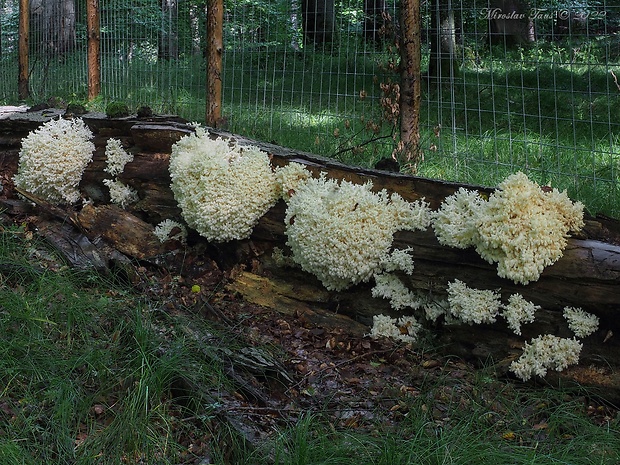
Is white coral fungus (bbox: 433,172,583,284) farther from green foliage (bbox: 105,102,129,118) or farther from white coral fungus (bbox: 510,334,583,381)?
green foliage (bbox: 105,102,129,118)

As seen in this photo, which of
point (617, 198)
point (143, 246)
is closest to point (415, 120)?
point (617, 198)

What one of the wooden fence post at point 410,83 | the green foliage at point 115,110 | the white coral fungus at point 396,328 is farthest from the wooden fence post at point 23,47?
the white coral fungus at point 396,328

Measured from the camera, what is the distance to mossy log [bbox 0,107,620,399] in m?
3.37

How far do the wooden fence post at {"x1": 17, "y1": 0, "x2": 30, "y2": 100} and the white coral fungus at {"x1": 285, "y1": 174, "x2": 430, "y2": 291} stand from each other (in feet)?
29.3

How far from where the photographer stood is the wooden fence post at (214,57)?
6.31m

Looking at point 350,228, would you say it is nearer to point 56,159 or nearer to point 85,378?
point 85,378

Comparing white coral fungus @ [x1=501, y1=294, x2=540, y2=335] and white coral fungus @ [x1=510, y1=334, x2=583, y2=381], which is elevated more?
white coral fungus @ [x1=501, y1=294, x2=540, y2=335]

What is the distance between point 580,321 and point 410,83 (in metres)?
2.99

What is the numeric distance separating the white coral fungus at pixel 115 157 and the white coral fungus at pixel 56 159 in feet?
0.56

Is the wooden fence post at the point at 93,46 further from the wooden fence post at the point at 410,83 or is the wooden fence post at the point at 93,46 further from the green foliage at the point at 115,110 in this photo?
the wooden fence post at the point at 410,83

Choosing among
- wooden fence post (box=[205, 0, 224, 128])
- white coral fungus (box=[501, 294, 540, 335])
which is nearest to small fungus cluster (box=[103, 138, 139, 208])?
wooden fence post (box=[205, 0, 224, 128])

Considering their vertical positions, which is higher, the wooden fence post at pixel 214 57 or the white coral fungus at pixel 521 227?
the wooden fence post at pixel 214 57

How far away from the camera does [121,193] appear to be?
5.09m

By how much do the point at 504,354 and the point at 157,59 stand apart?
7068 millimetres
